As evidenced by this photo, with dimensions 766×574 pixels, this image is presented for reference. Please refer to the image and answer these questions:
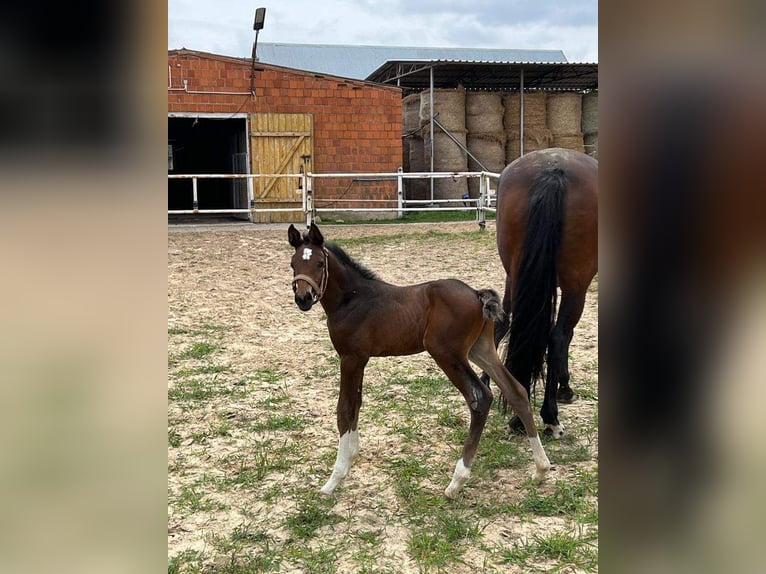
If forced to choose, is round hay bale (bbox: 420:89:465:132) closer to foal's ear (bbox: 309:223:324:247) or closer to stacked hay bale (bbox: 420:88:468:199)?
stacked hay bale (bbox: 420:88:468:199)

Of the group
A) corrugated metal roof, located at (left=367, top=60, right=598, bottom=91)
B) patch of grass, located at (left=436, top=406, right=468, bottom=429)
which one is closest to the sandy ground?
patch of grass, located at (left=436, top=406, right=468, bottom=429)

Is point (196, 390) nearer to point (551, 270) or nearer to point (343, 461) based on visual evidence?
point (343, 461)

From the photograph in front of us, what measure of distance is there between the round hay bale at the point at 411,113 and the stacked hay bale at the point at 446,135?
785mm

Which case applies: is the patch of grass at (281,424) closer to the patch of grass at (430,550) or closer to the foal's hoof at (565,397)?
the patch of grass at (430,550)

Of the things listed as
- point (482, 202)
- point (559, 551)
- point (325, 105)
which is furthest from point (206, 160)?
Result: point (559, 551)

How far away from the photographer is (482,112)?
1875 cm

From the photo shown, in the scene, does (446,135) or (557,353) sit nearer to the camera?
(557,353)

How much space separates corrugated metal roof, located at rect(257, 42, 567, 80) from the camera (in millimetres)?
31109

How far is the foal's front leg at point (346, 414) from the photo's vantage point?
2.89 meters

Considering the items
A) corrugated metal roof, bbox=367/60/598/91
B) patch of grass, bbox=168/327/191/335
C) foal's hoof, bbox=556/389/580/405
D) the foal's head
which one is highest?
corrugated metal roof, bbox=367/60/598/91

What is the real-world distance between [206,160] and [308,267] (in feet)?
68.4

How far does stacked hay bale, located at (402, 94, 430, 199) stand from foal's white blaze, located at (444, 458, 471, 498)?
609 inches
